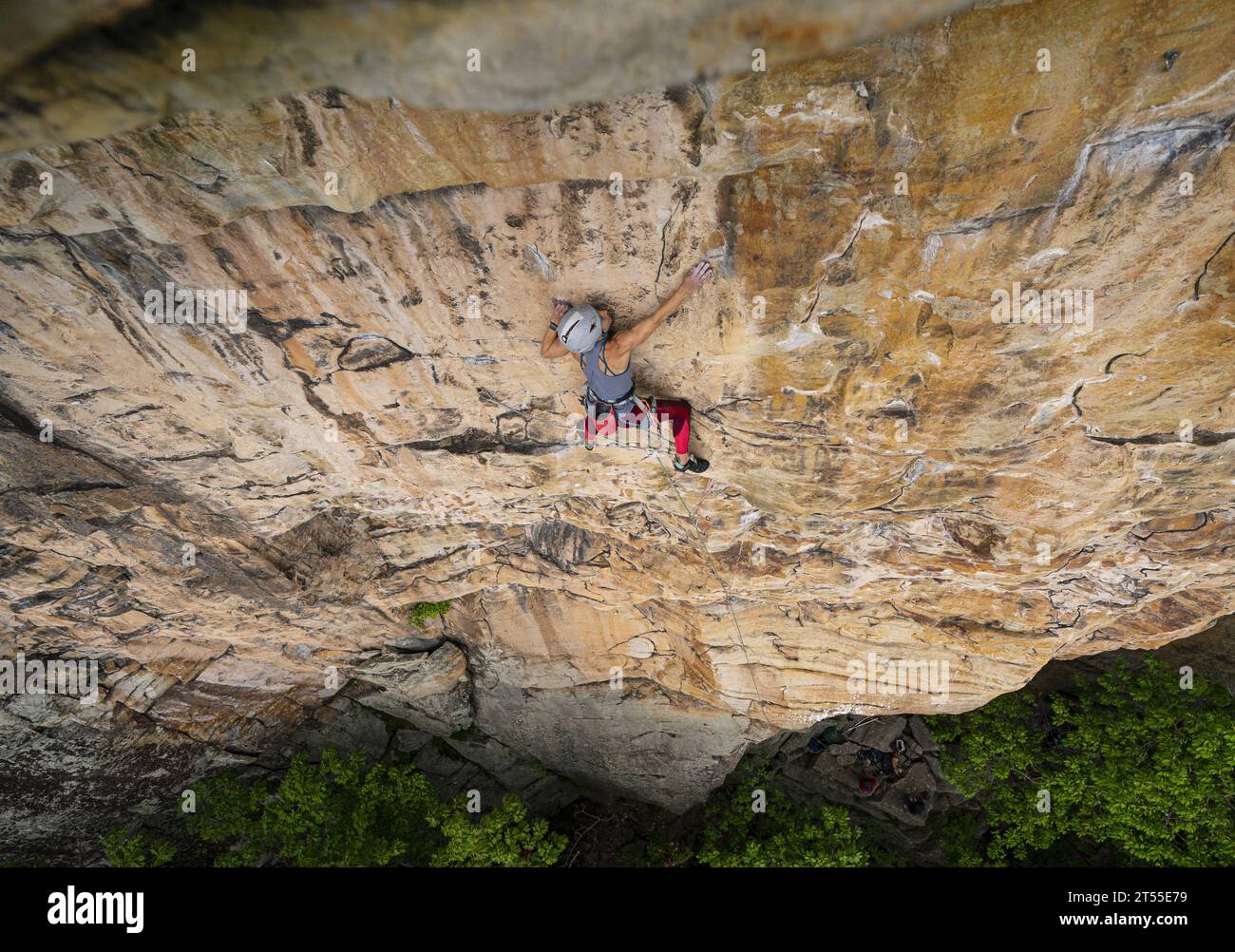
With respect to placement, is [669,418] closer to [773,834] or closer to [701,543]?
[701,543]

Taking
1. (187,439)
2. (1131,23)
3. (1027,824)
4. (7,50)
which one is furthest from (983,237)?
(1027,824)

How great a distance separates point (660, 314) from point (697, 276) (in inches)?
12.5

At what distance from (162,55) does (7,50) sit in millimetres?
411

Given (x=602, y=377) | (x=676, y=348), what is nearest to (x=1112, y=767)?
(x=676, y=348)

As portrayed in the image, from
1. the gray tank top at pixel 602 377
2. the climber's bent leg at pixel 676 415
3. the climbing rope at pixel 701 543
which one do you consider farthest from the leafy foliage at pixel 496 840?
the gray tank top at pixel 602 377

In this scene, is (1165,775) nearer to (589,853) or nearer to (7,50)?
(589,853)

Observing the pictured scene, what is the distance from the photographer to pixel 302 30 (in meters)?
2.18

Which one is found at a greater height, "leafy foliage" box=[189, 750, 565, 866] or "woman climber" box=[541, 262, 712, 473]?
"woman climber" box=[541, 262, 712, 473]

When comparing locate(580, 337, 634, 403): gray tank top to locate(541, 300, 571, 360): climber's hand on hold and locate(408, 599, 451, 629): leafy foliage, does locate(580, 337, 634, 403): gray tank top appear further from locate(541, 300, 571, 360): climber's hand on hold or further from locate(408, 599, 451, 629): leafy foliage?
locate(408, 599, 451, 629): leafy foliage

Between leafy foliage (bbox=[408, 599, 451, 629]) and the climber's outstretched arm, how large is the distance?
600 centimetres

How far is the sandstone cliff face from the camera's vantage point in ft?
9.50

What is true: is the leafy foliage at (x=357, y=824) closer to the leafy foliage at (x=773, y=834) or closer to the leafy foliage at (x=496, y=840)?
the leafy foliage at (x=496, y=840)

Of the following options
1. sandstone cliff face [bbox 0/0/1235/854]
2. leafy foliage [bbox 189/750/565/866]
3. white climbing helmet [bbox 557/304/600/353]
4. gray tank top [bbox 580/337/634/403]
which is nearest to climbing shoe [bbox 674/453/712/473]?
sandstone cliff face [bbox 0/0/1235/854]
